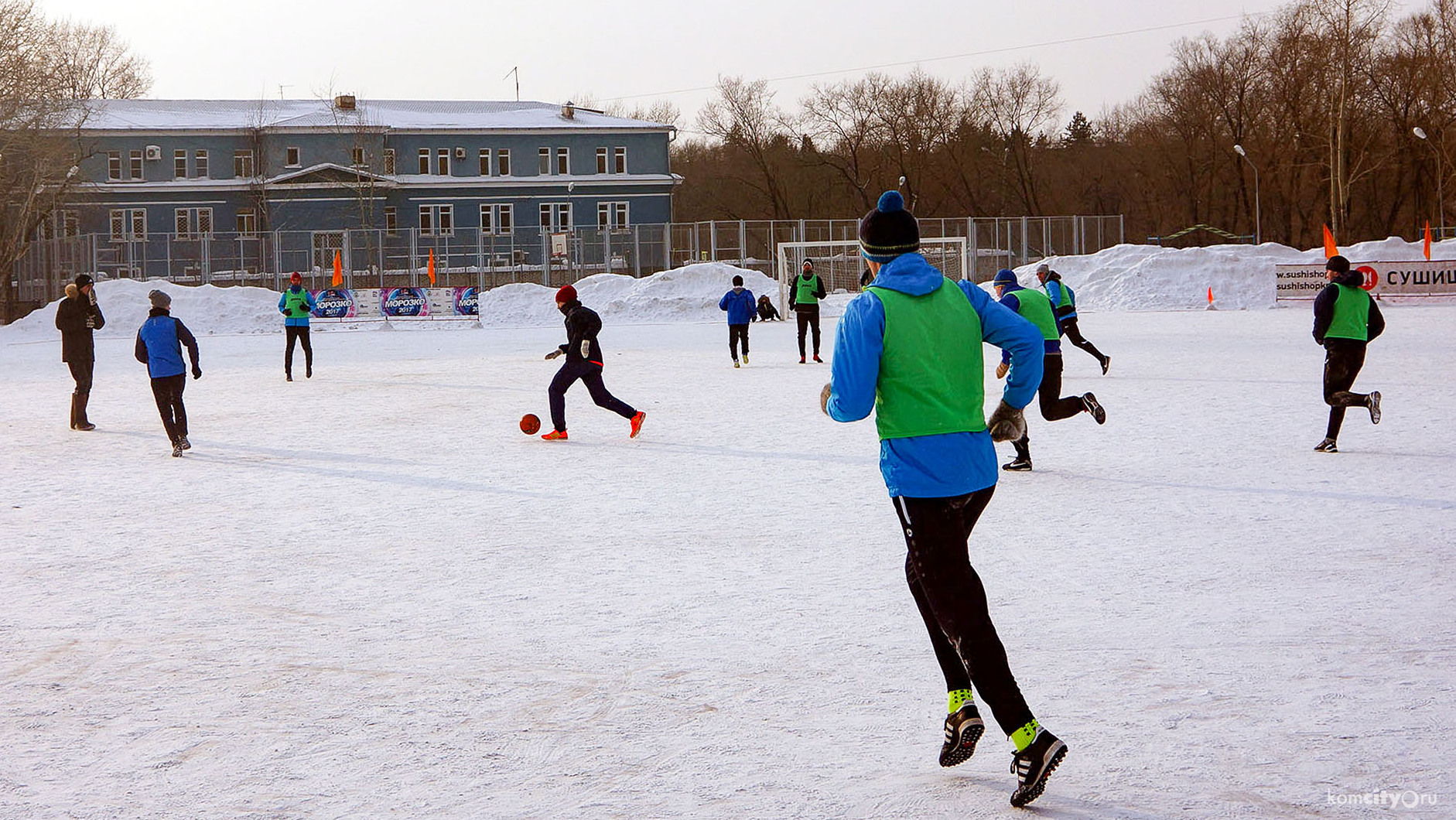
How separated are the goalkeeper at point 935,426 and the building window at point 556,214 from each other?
60.7 meters

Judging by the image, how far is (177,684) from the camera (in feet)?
16.6

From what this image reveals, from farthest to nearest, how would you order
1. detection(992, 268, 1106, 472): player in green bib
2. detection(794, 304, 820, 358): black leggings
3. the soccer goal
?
the soccer goal
detection(794, 304, 820, 358): black leggings
detection(992, 268, 1106, 472): player in green bib

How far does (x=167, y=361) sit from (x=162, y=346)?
0.14 meters

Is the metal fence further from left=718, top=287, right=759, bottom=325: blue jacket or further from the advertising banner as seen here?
left=718, top=287, right=759, bottom=325: blue jacket

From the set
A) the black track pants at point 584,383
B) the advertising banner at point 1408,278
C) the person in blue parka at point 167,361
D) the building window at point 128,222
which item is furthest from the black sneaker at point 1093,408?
the building window at point 128,222

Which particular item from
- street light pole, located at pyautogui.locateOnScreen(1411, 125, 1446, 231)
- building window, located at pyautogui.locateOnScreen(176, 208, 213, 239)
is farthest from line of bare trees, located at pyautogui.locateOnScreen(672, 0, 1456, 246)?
building window, located at pyautogui.locateOnScreen(176, 208, 213, 239)

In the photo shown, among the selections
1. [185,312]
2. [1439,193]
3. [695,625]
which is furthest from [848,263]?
[695,625]

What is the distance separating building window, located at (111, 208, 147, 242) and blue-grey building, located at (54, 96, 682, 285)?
53 mm

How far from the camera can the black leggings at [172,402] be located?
38.2 ft

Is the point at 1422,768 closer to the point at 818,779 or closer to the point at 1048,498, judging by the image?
the point at 818,779

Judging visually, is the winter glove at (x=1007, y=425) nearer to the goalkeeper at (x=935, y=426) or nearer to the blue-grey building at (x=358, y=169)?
the goalkeeper at (x=935, y=426)

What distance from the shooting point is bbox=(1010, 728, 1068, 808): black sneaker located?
12.1 feet

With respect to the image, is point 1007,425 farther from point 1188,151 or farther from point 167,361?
point 1188,151

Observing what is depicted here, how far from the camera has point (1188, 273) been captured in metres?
36.6
